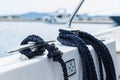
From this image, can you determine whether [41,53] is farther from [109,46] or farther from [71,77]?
[109,46]

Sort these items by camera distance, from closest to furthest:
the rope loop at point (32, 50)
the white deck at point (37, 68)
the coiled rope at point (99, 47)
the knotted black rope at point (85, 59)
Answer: the white deck at point (37, 68), the rope loop at point (32, 50), the knotted black rope at point (85, 59), the coiled rope at point (99, 47)

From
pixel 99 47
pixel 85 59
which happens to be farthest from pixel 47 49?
pixel 99 47

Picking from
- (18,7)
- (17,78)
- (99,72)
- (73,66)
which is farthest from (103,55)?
(18,7)

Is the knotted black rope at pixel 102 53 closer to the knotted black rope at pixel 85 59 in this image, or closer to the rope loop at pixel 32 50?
the knotted black rope at pixel 85 59

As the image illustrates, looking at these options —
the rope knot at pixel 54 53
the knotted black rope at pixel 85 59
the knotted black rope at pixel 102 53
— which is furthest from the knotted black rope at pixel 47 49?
the knotted black rope at pixel 102 53

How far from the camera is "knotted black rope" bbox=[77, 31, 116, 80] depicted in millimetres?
1505

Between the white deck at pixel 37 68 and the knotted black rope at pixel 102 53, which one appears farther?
the knotted black rope at pixel 102 53

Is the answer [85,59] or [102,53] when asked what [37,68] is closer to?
[85,59]

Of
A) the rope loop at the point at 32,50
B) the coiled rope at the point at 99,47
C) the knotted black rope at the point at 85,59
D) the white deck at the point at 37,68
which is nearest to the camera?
the white deck at the point at 37,68

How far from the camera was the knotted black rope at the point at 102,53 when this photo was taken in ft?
4.94

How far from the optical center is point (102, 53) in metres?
1.51

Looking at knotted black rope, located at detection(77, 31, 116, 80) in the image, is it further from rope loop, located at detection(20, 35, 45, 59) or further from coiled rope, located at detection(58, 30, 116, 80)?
rope loop, located at detection(20, 35, 45, 59)

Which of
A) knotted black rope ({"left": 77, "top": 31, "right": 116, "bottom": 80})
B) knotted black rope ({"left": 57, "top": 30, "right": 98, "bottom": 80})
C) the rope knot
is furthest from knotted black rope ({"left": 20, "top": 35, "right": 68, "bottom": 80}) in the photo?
knotted black rope ({"left": 77, "top": 31, "right": 116, "bottom": 80})

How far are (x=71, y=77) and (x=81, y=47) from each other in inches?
5.5
